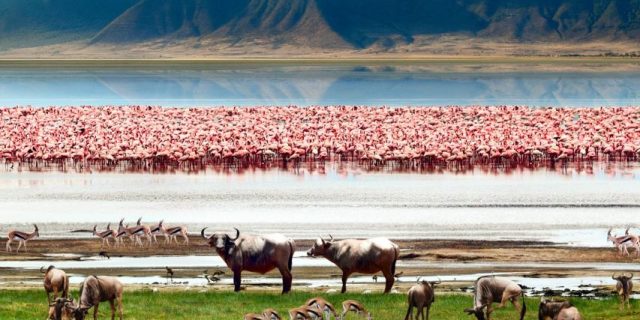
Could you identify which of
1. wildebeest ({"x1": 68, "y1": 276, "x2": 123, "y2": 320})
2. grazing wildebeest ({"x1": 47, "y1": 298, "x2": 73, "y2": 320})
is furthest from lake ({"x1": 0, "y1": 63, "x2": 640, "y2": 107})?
grazing wildebeest ({"x1": 47, "y1": 298, "x2": 73, "y2": 320})

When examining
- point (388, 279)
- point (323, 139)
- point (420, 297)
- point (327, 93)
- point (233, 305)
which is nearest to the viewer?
point (420, 297)

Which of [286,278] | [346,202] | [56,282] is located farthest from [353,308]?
[346,202]

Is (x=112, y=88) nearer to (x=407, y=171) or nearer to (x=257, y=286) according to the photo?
(x=407, y=171)

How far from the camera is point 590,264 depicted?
2138 centimetres

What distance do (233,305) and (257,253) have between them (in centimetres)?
138

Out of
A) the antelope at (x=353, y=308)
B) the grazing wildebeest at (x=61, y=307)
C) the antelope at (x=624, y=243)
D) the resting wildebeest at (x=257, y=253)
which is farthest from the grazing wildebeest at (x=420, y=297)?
the antelope at (x=624, y=243)

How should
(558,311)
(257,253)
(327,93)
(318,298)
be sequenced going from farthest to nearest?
(327,93), (257,253), (318,298), (558,311)

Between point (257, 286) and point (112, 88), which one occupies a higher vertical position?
point (112, 88)

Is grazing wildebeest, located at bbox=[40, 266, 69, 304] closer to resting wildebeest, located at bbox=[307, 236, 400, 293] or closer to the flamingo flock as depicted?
resting wildebeest, located at bbox=[307, 236, 400, 293]

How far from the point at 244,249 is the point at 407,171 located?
1914cm

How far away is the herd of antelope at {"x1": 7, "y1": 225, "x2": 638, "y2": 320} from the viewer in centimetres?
1355

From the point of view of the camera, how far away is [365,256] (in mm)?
18453

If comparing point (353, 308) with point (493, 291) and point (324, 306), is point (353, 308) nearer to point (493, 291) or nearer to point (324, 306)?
point (324, 306)

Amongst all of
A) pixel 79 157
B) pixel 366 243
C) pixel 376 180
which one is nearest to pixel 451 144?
pixel 376 180
